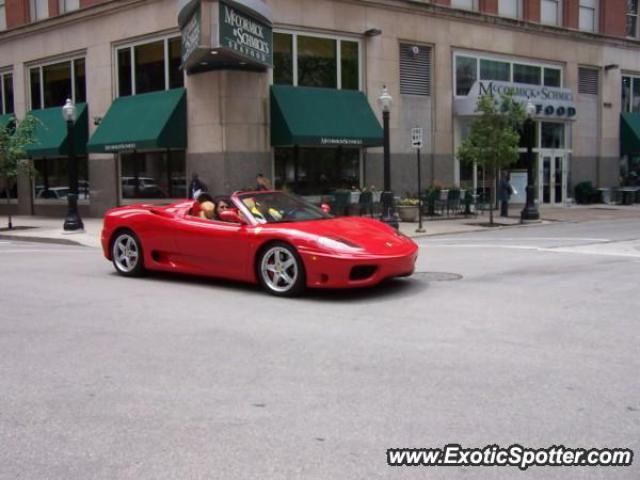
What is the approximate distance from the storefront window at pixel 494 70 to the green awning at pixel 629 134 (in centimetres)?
773

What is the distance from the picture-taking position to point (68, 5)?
26.6 metres

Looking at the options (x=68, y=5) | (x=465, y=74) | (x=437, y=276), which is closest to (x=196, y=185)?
(x=68, y=5)

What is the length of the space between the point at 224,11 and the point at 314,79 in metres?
5.54

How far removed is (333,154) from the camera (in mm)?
23875

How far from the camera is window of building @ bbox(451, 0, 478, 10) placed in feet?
88.4

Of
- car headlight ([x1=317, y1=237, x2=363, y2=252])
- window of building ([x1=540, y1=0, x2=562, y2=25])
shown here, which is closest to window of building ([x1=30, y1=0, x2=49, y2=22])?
window of building ([x1=540, y1=0, x2=562, y2=25])

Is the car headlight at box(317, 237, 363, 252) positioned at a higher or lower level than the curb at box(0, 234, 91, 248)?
higher

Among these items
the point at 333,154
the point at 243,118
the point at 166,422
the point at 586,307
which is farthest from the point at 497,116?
the point at 166,422

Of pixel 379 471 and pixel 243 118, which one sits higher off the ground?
pixel 243 118

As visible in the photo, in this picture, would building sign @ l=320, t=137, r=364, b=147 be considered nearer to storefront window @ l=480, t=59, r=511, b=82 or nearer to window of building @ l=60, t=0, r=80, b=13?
storefront window @ l=480, t=59, r=511, b=82

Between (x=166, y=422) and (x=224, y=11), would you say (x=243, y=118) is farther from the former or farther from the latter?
(x=166, y=422)

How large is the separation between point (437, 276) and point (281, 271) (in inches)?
106

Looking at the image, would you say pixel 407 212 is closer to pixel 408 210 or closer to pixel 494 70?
pixel 408 210

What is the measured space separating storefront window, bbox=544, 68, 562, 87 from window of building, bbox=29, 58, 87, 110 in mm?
19155
